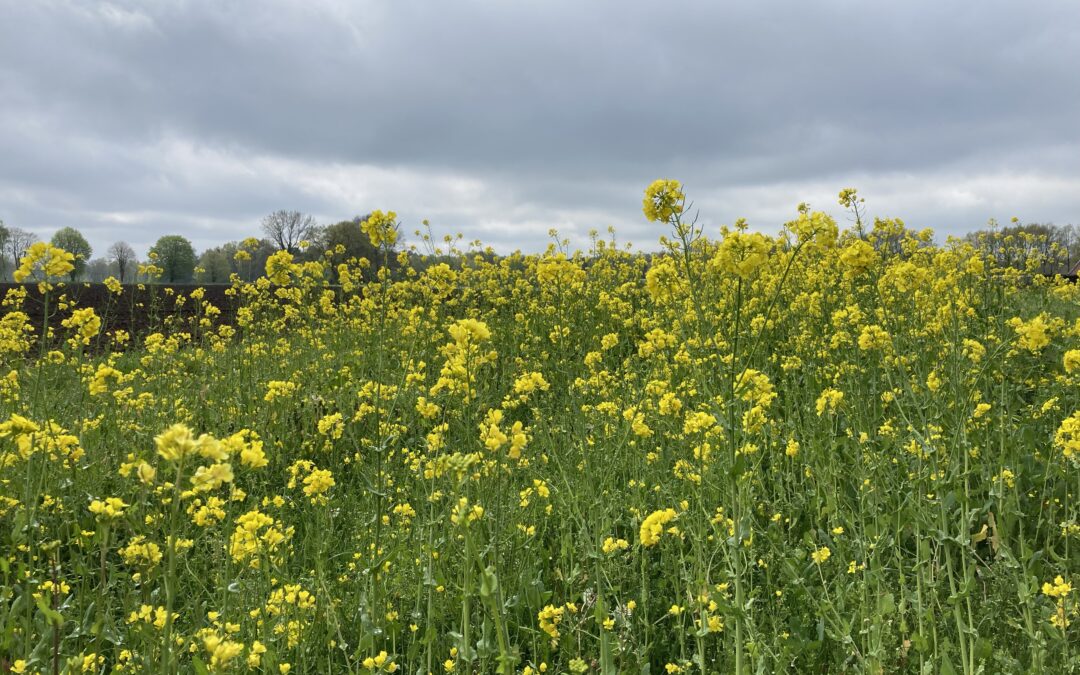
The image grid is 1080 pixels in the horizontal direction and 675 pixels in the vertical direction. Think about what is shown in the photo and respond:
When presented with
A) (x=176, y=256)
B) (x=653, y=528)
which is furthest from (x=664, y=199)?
(x=176, y=256)

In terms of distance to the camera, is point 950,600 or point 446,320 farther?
point 446,320

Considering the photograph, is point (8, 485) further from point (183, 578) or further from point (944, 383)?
point (944, 383)

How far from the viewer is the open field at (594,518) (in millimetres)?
2070

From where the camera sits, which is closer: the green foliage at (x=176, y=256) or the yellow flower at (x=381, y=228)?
the yellow flower at (x=381, y=228)

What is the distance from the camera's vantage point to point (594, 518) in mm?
2814

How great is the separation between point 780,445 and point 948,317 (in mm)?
1471

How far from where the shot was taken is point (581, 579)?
2.59 m

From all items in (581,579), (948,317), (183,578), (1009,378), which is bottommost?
(183,578)

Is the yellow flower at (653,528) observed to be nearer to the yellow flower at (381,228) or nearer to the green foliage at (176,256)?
the yellow flower at (381,228)

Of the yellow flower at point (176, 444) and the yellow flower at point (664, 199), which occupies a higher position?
the yellow flower at point (664, 199)

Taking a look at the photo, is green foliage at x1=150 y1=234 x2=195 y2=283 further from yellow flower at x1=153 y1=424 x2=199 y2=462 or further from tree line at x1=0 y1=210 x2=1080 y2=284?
yellow flower at x1=153 y1=424 x2=199 y2=462

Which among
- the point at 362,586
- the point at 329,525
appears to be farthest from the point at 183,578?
the point at 362,586

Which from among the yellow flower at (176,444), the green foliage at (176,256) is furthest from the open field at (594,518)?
the green foliage at (176,256)

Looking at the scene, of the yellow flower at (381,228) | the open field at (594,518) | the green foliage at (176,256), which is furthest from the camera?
the green foliage at (176,256)
